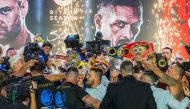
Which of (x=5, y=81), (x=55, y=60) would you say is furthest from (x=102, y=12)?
(x=5, y=81)

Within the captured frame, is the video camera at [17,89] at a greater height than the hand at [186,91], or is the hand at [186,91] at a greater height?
the video camera at [17,89]

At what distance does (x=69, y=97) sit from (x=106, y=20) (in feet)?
35.6

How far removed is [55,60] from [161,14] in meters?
8.90

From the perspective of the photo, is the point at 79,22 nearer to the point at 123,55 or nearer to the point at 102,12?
the point at 102,12


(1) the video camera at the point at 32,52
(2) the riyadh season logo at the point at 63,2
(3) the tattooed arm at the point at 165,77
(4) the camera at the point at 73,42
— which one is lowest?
(3) the tattooed arm at the point at 165,77

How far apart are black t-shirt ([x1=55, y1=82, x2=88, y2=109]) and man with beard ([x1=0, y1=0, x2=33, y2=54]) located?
31.5 ft

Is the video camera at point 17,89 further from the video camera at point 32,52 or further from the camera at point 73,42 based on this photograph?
the camera at point 73,42

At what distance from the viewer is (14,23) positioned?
14.6m

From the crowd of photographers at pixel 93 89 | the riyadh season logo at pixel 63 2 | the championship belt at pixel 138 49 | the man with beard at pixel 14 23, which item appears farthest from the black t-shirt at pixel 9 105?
the riyadh season logo at pixel 63 2

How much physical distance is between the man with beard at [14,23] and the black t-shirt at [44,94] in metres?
9.50

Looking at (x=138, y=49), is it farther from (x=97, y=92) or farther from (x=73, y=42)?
(x=73, y=42)

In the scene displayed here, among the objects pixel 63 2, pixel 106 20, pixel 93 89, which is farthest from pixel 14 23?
pixel 93 89

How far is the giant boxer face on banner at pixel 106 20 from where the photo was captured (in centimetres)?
1449

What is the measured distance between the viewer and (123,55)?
20.3ft
